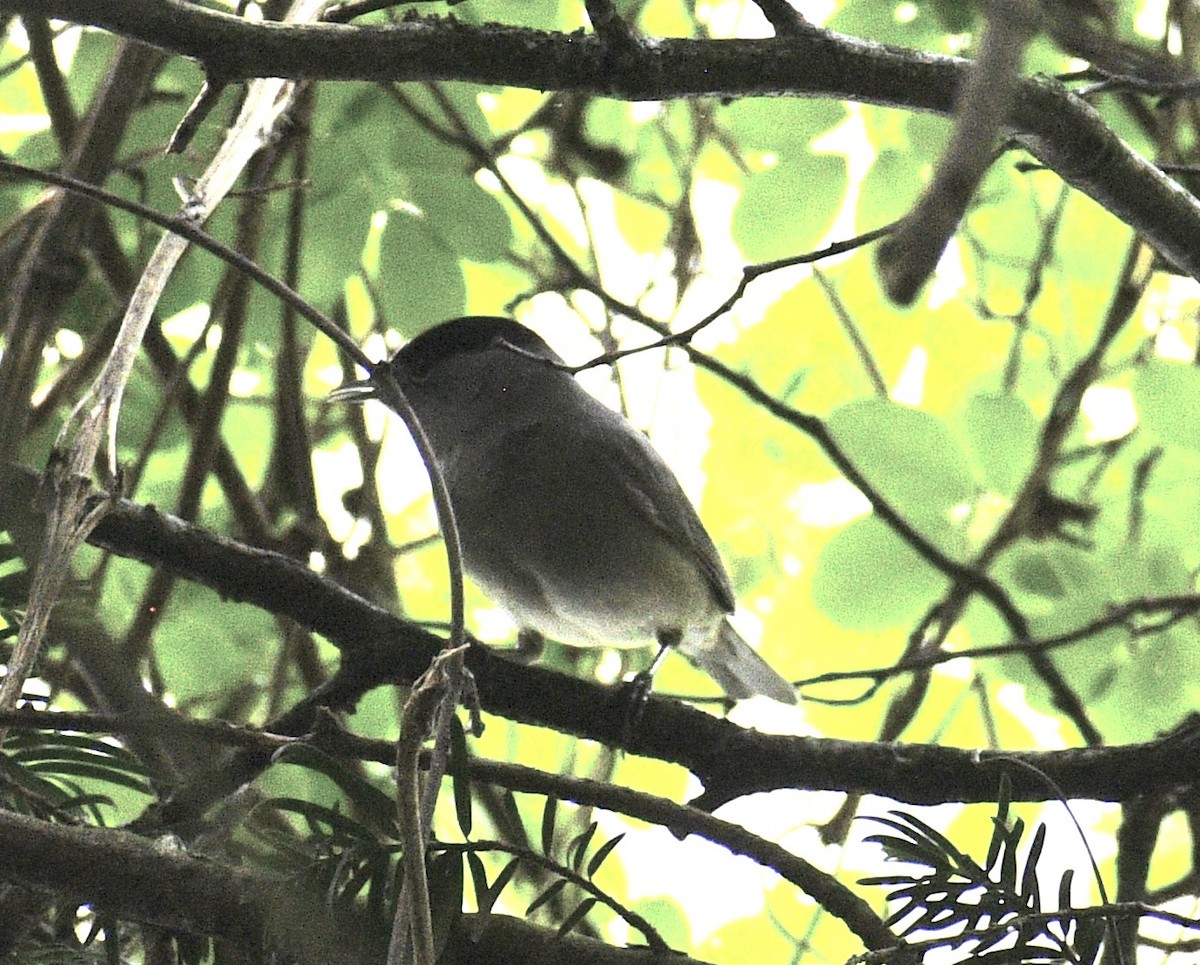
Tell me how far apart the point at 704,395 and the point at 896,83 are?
1952 mm

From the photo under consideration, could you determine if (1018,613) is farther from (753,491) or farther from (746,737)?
(746,737)

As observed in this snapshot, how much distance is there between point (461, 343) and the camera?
365cm

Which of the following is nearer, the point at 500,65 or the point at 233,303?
the point at 500,65

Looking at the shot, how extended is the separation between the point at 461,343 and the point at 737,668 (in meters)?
1.11

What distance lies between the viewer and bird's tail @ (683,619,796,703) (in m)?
3.37

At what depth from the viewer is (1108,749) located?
1.69 meters

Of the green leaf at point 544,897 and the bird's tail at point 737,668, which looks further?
the bird's tail at point 737,668

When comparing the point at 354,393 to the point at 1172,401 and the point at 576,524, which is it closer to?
the point at 576,524

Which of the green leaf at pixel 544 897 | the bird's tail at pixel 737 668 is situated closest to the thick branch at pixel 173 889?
the green leaf at pixel 544 897

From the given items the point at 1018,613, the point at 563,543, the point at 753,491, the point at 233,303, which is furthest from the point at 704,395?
the point at 233,303

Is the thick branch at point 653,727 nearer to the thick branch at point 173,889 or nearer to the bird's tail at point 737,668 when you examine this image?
the thick branch at point 173,889

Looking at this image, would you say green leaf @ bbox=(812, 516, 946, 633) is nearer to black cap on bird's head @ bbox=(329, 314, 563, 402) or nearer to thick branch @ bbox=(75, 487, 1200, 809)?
thick branch @ bbox=(75, 487, 1200, 809)

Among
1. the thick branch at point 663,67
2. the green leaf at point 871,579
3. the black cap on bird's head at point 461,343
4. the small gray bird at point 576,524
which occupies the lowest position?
the thick branch at point 663,67

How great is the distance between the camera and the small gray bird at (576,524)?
3055 mm
